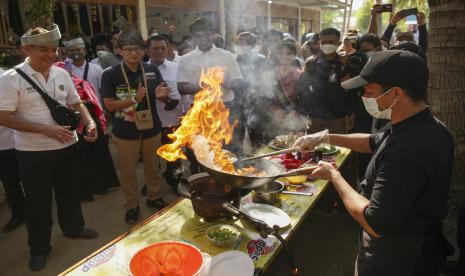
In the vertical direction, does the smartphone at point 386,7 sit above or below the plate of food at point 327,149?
above

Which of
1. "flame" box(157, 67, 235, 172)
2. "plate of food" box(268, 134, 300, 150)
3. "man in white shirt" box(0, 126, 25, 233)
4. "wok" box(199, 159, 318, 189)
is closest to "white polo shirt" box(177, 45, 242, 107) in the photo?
"plate of food" box(268, 134, 300, 150)

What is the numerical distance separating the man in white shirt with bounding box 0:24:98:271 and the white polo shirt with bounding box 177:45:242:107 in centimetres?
194

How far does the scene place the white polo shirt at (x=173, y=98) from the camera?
598cm

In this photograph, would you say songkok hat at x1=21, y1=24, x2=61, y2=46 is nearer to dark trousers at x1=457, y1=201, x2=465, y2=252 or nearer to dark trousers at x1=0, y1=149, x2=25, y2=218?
dark trousers at x1=0, y1=149, x2=25, y2=218

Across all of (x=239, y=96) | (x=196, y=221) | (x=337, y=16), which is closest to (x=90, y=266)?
(x=196, y=221)

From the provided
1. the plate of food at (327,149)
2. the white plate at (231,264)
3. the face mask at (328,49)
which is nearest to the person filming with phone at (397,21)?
the face mask at (328,49)

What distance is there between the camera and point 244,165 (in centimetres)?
328

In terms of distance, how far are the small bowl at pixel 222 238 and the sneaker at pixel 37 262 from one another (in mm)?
2776

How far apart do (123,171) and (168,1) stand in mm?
8859

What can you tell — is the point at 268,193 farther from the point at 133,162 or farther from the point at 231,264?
the point at 133,162

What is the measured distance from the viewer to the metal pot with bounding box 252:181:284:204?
314 centimetres

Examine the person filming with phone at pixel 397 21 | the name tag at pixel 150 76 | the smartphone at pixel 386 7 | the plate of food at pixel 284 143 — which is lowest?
the plate of food at pixel 284 143

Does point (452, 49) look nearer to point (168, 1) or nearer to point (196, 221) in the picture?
point (196, 221)

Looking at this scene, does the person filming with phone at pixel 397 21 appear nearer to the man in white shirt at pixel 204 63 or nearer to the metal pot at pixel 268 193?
the man in white shirt at pixel 204 63
